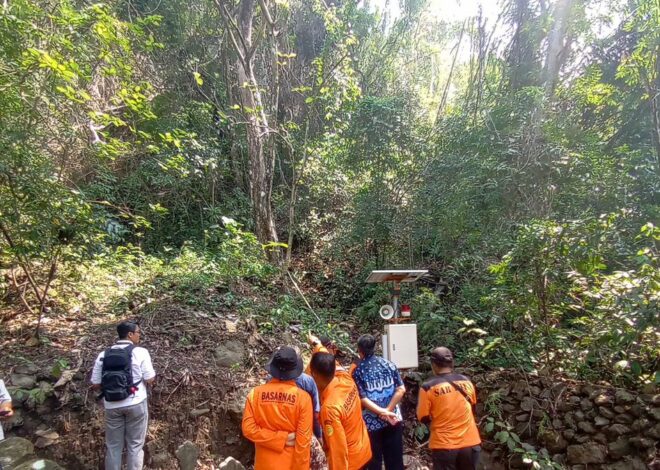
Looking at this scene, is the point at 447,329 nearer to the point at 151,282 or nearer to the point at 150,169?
the point at 151,282

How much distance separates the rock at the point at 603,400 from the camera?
15.6ft

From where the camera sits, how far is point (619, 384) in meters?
4.87

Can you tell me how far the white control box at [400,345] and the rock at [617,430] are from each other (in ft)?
7.24

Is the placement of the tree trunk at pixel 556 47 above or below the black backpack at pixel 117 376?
above

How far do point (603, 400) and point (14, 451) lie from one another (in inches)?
251

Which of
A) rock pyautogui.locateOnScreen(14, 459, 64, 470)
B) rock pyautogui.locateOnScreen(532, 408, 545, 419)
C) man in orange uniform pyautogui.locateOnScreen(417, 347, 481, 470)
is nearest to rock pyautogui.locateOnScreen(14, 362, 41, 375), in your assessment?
rock pyautogui.locateOnScreen(14, 459, 64, 470)

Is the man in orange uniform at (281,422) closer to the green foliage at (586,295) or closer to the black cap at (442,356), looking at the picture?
the black cap at (442,356)

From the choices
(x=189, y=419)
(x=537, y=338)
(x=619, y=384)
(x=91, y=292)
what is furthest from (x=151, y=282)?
(x=619, y=384)

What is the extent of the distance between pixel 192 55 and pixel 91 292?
7665 mm

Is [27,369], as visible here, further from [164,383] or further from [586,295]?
[586,295]

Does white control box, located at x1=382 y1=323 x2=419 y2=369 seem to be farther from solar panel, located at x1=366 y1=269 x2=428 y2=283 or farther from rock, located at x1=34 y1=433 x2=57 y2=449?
rock, located at x1=34 y1=433 x2=57 y2=449

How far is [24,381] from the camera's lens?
4949 mm

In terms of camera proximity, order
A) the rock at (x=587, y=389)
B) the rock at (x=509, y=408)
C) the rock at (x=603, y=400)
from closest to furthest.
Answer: the rock at (x=603, y=400)
the rock at (x=587, y=389)
the rock at (x=509, y=408)

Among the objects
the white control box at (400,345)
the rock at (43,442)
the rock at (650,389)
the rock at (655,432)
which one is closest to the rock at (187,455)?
the rock at (43,442)
